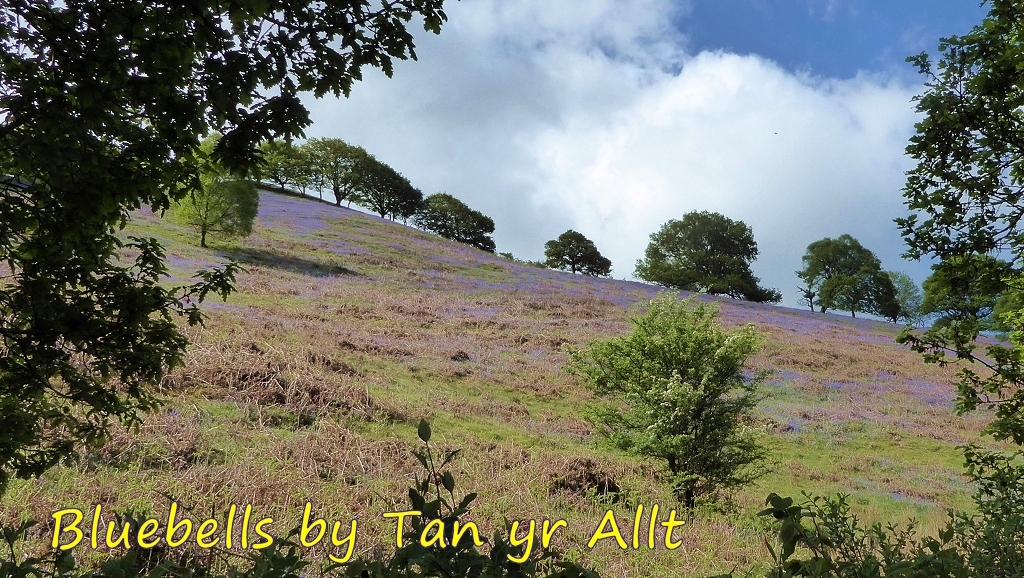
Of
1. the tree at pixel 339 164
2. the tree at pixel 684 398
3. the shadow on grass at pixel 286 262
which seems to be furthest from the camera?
the tree at pixel 339 164

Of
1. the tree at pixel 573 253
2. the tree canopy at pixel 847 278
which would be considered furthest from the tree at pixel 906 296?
the tree at pixel 573 253

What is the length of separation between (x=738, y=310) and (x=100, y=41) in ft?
146

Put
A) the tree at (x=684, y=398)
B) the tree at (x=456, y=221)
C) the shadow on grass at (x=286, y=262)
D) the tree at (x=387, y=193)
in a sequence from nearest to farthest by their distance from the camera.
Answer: the tree at (x=684, y=398) → the shadow on grass at (x=286, y=262) → the tree at (x=387, y=193) → the tree at (x=456, y=221)

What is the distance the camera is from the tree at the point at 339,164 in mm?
75875

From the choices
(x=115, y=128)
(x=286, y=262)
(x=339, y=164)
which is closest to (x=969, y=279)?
(x=115, y=128)

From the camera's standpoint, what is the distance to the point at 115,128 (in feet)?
11.7

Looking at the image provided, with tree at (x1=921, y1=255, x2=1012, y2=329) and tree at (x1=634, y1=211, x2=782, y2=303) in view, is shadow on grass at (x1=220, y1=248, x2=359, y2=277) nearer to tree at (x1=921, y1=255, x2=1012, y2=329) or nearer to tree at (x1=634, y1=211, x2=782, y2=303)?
tree at (x1=921, y1=255, x2=1012, y2=329)

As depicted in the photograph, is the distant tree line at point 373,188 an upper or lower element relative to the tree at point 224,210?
upper

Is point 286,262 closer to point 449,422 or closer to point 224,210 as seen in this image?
point 224,210

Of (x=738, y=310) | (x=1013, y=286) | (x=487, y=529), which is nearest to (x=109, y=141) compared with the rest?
(x=487, y=529)

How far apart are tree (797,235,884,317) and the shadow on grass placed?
5368 centimetres

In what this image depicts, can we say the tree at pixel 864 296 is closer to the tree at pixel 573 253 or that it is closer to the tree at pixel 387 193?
the tree at pixel 573 253

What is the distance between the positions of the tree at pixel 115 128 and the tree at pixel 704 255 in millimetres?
64691

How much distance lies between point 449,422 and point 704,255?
5997cm
